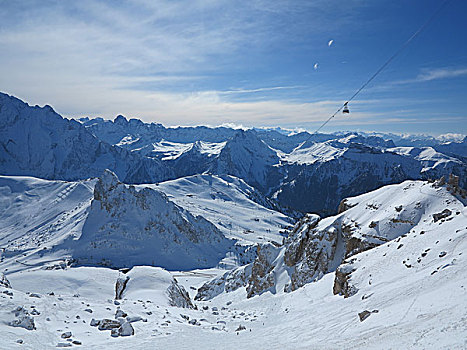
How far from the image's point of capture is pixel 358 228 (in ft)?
115

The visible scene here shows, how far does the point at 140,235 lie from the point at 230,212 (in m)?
70.0

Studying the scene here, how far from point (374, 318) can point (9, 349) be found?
1550 centimetres

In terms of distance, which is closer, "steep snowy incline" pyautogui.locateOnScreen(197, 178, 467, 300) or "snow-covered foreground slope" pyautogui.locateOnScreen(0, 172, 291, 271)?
"steep snowy incline" pyautogui.locateOnScreen(197, 178, 467, 300)

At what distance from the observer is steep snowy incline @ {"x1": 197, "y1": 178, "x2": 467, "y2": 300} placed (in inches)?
1211

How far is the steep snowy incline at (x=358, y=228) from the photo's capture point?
3076 cm

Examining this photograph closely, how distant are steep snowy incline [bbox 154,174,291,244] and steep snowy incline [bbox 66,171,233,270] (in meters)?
18.6

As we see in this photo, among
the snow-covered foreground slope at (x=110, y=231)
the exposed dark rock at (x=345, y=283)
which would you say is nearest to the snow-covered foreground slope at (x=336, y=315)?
the exposed dark rock at (x=345, y=283)

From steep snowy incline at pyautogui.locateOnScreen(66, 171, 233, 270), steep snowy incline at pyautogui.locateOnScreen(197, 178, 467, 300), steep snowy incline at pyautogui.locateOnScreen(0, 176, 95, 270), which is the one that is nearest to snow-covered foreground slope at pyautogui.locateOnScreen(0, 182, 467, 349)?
steep snowy incline at pyautogui.locateOnScreen(197, 178, 467, 300)

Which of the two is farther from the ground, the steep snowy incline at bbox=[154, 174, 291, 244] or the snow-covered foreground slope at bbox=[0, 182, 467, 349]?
the snow-covered foreground slope at bbox=[0, 182, 467, 349]

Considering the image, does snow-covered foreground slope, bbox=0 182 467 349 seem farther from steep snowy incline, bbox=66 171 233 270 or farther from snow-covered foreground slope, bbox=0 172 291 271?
snow-covered foreground slope, bbox=0 172 291 271

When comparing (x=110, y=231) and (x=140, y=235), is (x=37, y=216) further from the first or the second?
(x=140, y=235)

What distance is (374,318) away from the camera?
45.9 feet

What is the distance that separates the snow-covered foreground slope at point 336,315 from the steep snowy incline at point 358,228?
252cm

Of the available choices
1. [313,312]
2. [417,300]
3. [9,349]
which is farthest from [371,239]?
[9,349]
